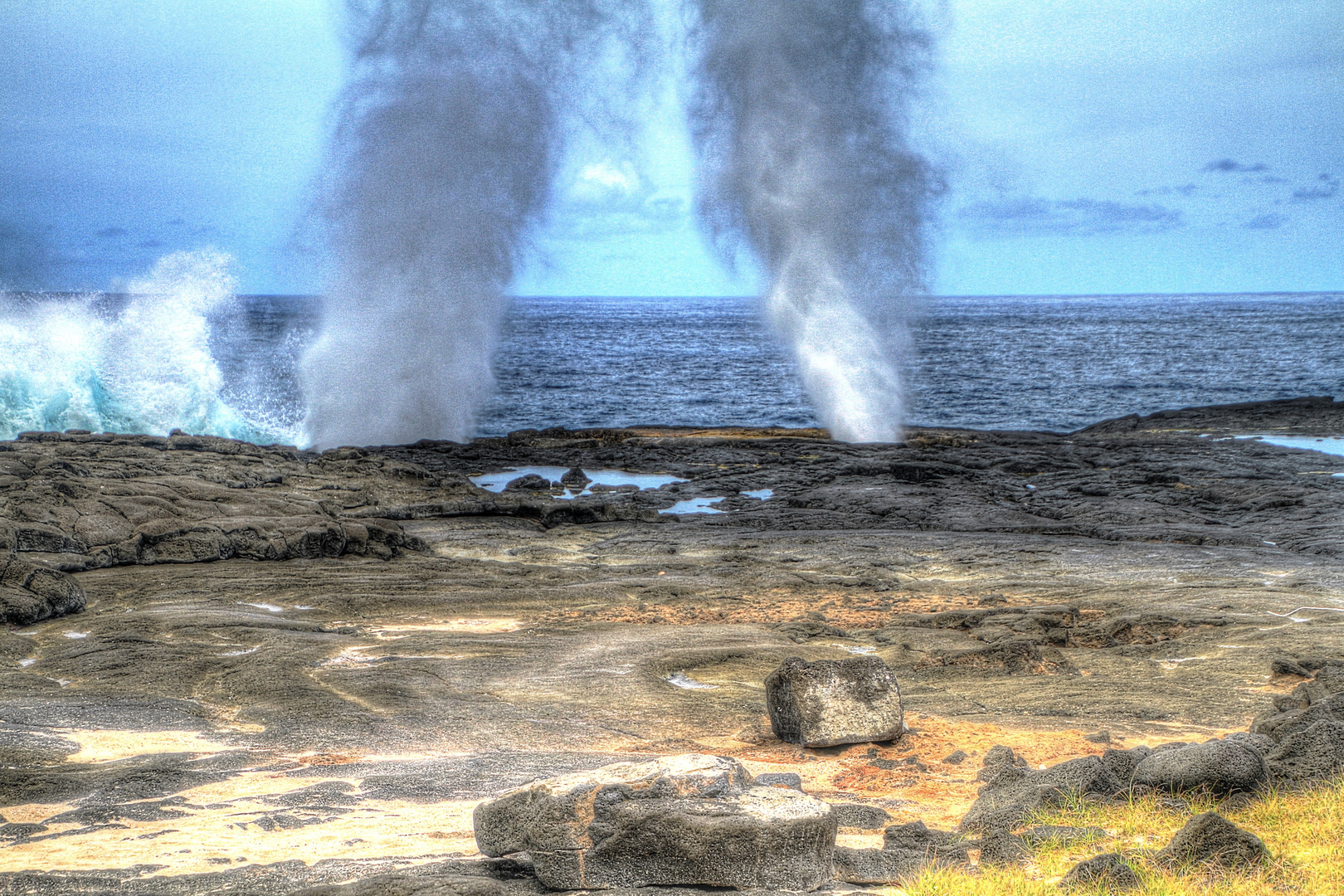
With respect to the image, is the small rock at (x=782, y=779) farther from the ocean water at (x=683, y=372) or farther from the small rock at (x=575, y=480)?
the ocean water at (x=683, y=372)

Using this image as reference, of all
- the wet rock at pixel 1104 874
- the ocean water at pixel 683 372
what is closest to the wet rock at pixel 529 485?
the ocean water at pixel 683 372

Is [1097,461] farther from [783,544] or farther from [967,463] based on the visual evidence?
[783,544]

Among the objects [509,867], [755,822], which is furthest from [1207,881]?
[509,867]

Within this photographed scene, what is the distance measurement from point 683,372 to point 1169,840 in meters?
59.9

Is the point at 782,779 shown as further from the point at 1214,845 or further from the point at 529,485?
the point at 529,485

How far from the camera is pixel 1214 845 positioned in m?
4.61

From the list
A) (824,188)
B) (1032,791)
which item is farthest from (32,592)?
(824,188)

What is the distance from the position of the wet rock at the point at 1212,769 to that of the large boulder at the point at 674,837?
219 centimetres

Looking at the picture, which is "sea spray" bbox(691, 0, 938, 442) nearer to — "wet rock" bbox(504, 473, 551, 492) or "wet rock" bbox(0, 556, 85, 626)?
"wet rock" bbox(504, 473, 551, 492)

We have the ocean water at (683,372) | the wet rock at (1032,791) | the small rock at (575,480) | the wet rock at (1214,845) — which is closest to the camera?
the wet rock at (1214,845)

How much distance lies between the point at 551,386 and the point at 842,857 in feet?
176

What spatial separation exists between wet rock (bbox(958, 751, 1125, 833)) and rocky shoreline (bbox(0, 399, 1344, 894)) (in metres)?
0.34

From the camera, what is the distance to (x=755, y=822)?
4.42 metres

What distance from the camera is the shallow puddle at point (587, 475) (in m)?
22.7
